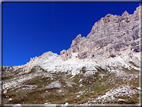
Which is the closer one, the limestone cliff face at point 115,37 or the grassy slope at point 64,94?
the grassy slope at point 64,94

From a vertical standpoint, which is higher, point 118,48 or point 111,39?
point 111,39

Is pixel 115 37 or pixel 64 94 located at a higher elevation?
pixel 115 37

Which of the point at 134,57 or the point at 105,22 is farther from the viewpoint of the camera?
the point at 105,22

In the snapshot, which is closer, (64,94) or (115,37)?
(64,94)

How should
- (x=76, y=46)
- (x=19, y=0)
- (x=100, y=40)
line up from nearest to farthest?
(x=19, y=0), (x=100, y=40), (x=76, y=46)

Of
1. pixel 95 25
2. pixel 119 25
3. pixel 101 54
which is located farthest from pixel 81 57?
pixel 119 25

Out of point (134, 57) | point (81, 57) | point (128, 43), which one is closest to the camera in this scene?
point (134, 57)

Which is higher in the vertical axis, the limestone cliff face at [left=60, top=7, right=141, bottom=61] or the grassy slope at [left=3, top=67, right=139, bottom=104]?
the limestone cliff face at [left=60, top=7, right=141, bottom=61]

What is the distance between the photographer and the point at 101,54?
124062mm

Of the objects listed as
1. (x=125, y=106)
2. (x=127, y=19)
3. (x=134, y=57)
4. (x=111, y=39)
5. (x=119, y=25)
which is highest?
(x=127, y=19)

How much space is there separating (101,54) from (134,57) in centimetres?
4067

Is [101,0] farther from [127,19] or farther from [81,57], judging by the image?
[127,19]

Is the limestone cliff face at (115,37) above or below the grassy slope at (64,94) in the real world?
above

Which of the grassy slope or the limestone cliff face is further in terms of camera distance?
the limestone cliff face
